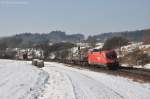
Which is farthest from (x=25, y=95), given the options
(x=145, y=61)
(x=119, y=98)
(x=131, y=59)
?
(x=131, y=59)

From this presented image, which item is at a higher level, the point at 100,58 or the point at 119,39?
the point at 119,39

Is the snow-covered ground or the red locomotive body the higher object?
the red locomotive body

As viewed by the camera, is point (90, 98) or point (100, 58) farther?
point (100, 58)

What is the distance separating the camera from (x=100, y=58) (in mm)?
61781

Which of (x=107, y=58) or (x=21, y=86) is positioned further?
(x=107, y=58)

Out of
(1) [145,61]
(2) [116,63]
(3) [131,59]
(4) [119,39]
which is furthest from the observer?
(4) [119,39]

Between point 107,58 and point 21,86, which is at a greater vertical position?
point 107,58

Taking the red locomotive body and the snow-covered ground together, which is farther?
the red locomotive body

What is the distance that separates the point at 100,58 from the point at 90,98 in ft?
132

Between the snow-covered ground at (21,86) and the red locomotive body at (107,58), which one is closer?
the snow-covered ground at (21,86)

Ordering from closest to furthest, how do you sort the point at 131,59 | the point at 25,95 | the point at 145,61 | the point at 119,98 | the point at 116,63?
1. the point at 119,98
2. the point at 25,95
3. the point at 116,63
4. the point at 145,61
5. the point at 131,59

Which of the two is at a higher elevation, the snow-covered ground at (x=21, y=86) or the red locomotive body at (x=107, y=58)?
the red locomotive body at (x=107, y=58)

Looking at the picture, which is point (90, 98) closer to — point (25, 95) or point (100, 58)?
point (25, 95)

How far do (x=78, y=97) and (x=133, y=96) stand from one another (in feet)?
11.2
